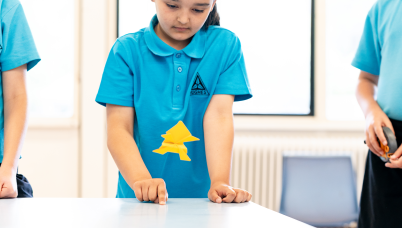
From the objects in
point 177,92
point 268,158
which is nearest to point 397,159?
point 177,92

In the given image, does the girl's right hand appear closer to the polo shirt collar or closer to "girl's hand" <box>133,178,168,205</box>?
the polo shirt collar

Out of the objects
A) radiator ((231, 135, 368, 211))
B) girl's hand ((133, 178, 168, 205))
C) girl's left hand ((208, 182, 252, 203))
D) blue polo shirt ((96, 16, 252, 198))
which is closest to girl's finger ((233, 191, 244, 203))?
girl's left hand ((208, 182, 252, 203))

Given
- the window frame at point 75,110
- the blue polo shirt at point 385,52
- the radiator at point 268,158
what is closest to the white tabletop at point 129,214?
the blue polo shirt at point 385,52

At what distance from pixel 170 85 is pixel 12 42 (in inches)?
17.8

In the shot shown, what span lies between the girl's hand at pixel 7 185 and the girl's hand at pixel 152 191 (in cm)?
28

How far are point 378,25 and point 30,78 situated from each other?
2.38 m

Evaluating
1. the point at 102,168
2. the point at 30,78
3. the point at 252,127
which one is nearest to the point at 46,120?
the point at 30,78

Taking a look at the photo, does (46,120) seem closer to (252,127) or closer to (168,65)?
(252,127)

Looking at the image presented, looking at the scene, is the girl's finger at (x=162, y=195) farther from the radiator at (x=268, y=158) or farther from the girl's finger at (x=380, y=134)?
the radiator at (x=268, y=158)

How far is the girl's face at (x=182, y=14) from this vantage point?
0.89 m

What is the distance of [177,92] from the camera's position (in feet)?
3.23

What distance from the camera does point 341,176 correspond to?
203 cm

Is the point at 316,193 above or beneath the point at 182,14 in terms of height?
beneath

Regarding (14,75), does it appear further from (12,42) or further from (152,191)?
(152,191)
